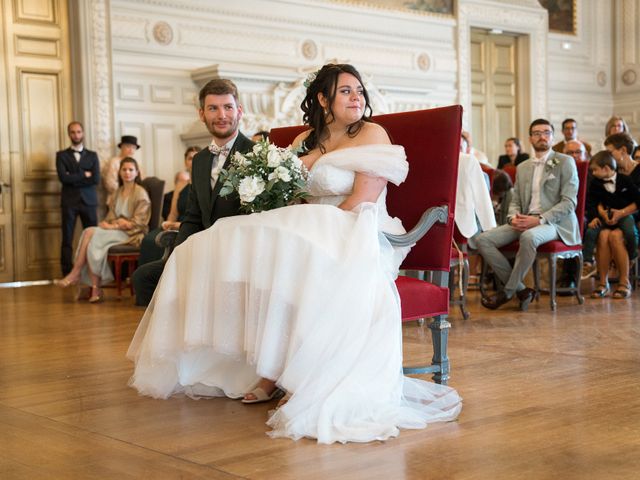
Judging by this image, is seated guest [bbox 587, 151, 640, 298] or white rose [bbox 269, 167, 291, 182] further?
seated guest [bbox 587, 151, 640, 298]

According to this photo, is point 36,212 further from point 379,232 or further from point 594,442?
point 594,442

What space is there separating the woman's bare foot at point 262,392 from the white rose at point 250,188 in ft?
2.30

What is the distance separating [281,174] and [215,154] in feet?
2.67

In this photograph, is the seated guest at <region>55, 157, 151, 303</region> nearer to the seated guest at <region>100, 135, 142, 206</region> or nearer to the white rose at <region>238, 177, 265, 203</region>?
the seated guest at <region>100, 135, 142, 206</region>

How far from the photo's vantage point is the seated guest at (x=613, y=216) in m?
7.31

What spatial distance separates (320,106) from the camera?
3.87 metres

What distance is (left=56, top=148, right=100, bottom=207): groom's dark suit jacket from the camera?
938cm

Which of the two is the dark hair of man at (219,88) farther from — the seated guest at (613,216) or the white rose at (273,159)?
the seated guest at (613,216)

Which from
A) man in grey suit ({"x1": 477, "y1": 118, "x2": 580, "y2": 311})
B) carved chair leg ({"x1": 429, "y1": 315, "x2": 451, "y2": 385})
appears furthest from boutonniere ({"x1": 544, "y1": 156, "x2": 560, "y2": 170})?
carved chair leg ({"x1": 429, "y1": 315, "x2": 451, "y2": 385})

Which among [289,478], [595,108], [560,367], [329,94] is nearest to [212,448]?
[289,478]

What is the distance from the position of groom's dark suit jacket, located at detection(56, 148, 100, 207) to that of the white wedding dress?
5936mm

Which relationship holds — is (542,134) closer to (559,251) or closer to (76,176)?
(559,251)

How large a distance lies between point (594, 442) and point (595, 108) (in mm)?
12364

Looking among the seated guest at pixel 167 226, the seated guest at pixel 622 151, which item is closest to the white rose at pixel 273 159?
the seated guest at pixel 167 226
